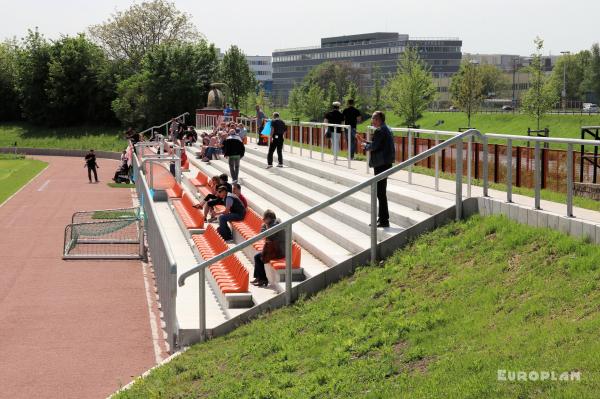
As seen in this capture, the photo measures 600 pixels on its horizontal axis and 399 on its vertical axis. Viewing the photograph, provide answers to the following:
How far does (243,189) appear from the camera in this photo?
2462cm

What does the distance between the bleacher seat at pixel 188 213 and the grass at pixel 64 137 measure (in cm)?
4886

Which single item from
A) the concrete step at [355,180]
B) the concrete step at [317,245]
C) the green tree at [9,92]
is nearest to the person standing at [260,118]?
the concrete step at [355,180]

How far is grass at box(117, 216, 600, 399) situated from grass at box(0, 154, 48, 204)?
90.2 ft

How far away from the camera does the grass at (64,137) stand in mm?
76312

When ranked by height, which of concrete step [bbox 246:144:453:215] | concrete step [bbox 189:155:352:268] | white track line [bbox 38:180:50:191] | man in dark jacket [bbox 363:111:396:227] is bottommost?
white track line [bbox 38:180:50:191]

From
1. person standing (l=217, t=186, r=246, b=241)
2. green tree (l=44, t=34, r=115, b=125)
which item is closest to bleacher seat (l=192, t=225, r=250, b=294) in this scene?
person standing (l=217, t=186, r=246, b=241)

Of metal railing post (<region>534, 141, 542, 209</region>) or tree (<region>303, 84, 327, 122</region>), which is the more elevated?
metal railing post (<region>534, 141, 542, 209</region>)

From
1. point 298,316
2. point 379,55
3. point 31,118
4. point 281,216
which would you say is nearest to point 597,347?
point 298,316

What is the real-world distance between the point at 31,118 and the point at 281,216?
243 feet

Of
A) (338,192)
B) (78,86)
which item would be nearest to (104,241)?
(338,192)

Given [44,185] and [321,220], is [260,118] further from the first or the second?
[321,220]

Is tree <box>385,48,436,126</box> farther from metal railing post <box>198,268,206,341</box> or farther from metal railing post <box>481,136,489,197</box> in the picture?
metal railing post <box>198,268,206,341</box>

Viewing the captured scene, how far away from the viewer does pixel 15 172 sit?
52594 millimetres

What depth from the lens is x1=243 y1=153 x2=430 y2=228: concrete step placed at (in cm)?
1287
